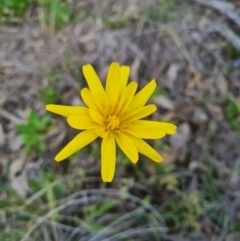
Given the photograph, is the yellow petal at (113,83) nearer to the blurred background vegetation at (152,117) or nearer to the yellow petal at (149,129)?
the yellow petal at (149,129)

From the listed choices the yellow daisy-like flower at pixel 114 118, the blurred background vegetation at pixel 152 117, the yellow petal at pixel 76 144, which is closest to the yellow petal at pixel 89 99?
the yellow daisy-like flower at pixel 114 118

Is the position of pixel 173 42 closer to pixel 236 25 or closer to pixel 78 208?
pixel 236 25

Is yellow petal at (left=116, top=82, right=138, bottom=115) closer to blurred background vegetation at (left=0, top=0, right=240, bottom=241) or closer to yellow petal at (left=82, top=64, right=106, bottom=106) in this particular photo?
yellow petal at (left=82, top=64, right=106, bottom=106)

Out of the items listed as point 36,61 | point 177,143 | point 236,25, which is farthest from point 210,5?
point 36,61

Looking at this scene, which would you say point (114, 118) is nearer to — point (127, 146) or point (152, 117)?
point (127, 146)

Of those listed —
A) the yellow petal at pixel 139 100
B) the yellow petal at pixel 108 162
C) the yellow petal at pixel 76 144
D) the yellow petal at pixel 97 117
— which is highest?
the yellow petal at pixel 139 100

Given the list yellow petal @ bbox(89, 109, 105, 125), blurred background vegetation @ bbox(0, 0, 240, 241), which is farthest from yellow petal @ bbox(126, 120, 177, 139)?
blurred background vegetation @ bbox(0, 0, 240, 241)
